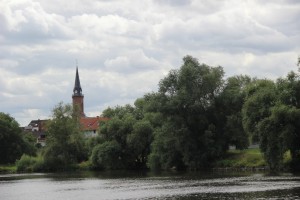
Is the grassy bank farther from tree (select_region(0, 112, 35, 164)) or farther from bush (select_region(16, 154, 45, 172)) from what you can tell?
tree (select_region(0, 112, 35, 164))

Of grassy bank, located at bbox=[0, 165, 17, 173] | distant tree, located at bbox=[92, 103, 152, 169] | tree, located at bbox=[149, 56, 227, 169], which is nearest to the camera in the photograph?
tree, located at bbox=[149, 56, 227, 169]

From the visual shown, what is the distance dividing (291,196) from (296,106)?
36.8 meters

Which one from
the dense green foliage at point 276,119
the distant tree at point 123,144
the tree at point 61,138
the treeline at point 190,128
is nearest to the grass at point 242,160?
the treeline at point 190,128

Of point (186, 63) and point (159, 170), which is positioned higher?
point (186, 63)

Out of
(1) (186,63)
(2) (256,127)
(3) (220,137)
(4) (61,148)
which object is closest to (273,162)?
(2) (256,127)

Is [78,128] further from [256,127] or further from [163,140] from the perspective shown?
[256,127]

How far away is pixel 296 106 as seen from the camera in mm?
81938

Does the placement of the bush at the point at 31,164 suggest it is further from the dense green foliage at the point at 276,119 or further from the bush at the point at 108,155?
the dense green foliage at the point at 276,119

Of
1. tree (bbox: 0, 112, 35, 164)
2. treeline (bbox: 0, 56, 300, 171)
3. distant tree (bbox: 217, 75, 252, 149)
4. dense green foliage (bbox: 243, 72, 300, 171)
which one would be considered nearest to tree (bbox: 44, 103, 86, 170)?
treeline (bbox: 0, 56, 300, 171)

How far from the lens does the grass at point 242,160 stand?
301 feet

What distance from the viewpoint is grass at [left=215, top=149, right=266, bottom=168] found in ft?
301

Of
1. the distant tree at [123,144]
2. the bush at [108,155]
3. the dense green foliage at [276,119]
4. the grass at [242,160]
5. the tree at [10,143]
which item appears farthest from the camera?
the tree at [10,143]

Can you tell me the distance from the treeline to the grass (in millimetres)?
1480

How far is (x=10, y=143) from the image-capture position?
158m
